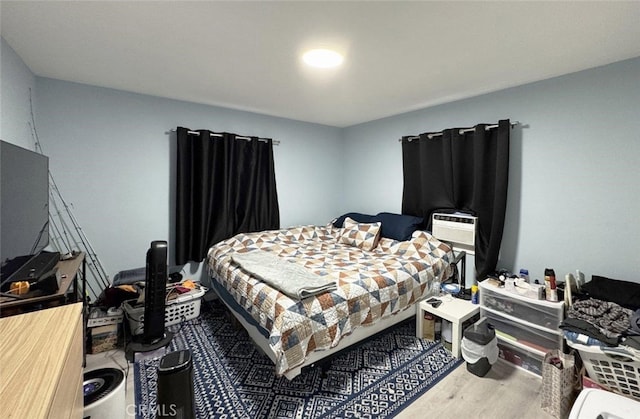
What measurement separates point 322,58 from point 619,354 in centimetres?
248

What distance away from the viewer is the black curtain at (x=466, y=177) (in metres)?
2.60

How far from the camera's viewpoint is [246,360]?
2184 mm

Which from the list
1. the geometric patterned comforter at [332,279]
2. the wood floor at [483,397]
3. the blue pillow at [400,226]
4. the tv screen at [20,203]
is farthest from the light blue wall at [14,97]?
the blue pillow at [400,226]

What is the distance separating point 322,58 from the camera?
6.44 feet

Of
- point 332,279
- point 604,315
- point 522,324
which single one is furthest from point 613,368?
point 332,279

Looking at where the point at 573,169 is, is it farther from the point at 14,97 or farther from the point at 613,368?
the point at 14,97

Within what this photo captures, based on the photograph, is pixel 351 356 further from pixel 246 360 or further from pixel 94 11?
pixel 94 11

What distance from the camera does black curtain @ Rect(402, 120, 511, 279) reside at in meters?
2.60

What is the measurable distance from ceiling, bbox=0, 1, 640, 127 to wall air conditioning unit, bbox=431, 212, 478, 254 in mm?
1274

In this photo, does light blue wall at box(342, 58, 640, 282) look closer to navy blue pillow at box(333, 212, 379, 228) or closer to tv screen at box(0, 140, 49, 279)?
navy blue pillow at box(333, 212, 379, 228)

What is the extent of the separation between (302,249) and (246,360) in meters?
1.29

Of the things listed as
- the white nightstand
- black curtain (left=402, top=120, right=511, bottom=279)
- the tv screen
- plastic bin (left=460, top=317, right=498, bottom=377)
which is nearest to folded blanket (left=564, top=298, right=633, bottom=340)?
plastic bin (left=460, top=317, right=498, bottom=377)

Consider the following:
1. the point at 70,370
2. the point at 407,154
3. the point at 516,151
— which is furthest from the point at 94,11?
the point at 516,151

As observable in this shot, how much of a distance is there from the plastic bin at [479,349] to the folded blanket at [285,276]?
1.06 metres
